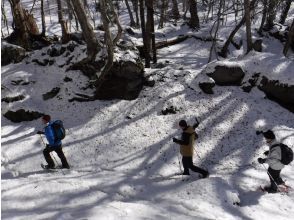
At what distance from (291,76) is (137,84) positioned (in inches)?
277

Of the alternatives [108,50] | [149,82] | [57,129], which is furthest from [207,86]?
[57,129]

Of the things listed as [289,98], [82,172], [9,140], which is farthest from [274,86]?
[9,140]

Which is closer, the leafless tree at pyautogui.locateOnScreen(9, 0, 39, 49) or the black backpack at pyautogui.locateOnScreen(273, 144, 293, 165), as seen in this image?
the black backpack at pyautogui.locateOnScreen(273, 144, 293, 165)

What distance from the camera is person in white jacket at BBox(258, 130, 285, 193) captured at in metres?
9.70

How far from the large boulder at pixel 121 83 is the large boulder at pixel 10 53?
18.0ft

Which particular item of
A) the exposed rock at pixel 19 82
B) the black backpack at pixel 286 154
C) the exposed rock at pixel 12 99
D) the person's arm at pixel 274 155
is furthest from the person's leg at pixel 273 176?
Answer: the exposed rock at pixel 19 82

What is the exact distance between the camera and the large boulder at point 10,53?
60.2 ft

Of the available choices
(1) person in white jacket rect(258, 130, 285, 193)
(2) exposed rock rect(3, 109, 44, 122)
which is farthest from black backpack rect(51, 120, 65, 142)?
(1) person in white jacket rect(258, 130, 285, 193)

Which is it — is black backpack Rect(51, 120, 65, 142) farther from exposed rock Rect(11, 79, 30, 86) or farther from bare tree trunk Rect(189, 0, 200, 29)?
bare tree trunk Rect(189, 0, 200, 29)

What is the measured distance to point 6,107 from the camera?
632 inches

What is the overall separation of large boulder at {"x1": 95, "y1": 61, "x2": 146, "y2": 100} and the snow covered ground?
0.37 m

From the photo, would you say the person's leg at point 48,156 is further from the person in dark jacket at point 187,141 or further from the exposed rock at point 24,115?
the exposed rock at point 24,115

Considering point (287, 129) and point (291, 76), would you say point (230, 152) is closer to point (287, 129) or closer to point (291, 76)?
point (287, 129)

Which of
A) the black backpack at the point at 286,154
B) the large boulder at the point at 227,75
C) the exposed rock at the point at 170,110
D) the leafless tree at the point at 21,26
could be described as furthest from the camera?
the leafless tree at the point at 21,26
